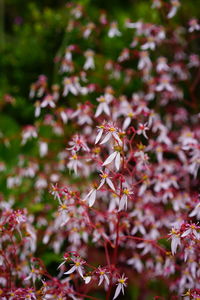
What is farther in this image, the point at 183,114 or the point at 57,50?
the point at 57,50

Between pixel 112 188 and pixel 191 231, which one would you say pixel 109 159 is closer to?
pixel 112 188

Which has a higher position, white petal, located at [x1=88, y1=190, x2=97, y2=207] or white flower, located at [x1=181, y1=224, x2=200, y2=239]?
white petal, located at [x1=88, y1=190, x2=97, y2=207]

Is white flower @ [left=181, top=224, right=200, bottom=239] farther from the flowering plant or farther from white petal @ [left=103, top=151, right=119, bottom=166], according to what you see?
white petal @ [left=103, top=151, right=119, bottom=166]

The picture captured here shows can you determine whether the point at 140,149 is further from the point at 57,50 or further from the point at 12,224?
the point at 57,50

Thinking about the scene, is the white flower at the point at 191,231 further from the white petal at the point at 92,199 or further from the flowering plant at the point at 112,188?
the white petal at the point at 92,199

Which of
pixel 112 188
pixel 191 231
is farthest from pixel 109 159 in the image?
pixel 191 231

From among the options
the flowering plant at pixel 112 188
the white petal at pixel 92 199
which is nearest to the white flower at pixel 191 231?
the flowering plant at pixel 112 188

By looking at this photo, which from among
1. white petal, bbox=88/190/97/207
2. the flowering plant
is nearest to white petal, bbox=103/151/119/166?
the flowering plant

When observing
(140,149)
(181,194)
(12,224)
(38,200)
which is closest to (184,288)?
(181,194)

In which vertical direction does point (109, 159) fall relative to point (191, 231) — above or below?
above

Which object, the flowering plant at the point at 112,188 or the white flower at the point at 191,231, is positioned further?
the flowering plant at the point at 112,188

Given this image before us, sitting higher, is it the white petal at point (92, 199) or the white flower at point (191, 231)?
the white petal at point (92, 199)
